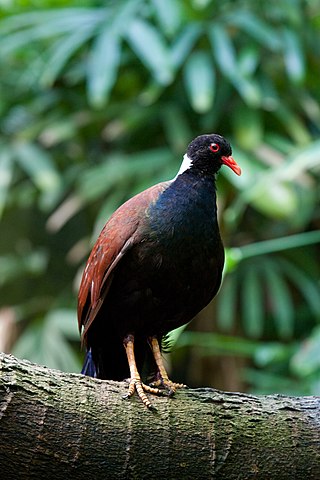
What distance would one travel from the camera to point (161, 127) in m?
3.81

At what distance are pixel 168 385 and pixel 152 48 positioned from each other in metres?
1.99

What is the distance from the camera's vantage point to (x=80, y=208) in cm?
397

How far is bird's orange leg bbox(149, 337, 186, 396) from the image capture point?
1732mm

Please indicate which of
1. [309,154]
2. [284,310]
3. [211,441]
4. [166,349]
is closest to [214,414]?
[211,441]

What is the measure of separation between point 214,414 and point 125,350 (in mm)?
447

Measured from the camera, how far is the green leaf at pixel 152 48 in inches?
128

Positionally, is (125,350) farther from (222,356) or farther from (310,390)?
(222,356)

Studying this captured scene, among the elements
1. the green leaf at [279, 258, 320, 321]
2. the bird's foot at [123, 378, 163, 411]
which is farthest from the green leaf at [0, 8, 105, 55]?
the bird's foot at [123, 378, 163, 411]

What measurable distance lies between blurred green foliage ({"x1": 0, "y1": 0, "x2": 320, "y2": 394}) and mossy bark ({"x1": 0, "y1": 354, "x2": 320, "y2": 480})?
62.4 inches

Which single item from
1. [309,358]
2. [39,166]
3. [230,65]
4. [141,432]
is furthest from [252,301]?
[141,432]

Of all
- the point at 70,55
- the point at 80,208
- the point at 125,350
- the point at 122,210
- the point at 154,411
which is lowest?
the point at 154,411

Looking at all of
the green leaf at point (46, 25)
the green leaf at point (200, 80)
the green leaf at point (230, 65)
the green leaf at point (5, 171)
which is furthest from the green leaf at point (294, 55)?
the green leaf at point (5, 171)

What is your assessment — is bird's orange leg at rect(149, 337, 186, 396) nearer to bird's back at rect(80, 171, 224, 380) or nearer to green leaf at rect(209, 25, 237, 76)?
bird's back at rect(80, 171, 224, 380)

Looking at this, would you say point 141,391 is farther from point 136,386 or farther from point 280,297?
point 280,297
